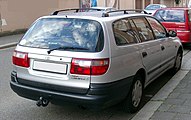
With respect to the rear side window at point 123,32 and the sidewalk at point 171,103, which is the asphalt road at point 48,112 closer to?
the sidewalk at point 171,103

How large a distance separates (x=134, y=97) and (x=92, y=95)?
1.00 m

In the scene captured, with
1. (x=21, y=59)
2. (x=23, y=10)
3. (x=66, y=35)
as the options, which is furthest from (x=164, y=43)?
(x=23, y=10)

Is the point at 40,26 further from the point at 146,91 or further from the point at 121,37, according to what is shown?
the point at 146,91

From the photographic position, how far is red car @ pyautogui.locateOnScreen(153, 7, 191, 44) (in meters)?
10.1

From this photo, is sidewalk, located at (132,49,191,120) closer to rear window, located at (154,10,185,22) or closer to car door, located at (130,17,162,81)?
car door, located at (130,17,162,81)

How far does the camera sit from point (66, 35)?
13.3 ft

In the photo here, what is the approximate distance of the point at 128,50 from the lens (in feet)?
13.9

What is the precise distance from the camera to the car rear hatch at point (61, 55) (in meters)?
3.76

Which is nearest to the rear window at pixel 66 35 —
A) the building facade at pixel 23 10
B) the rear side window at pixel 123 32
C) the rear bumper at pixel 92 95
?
the rear side window at pixel 123 32

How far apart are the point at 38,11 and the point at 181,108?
13.4m

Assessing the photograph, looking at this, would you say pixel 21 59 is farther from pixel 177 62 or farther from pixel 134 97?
pixel 177 62

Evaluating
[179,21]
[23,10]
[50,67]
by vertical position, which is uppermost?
[23,10]

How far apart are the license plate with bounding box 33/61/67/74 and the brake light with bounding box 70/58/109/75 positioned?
15 centimetres

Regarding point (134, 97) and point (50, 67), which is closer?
point (50, 67)
